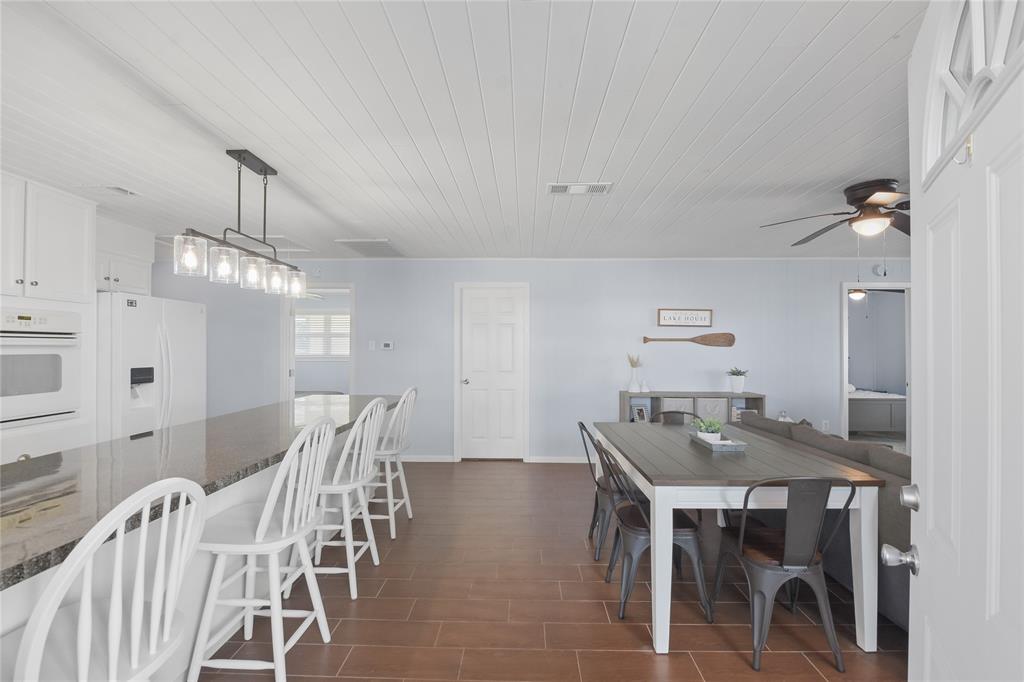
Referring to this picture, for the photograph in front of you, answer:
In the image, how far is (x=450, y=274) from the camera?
5.68m

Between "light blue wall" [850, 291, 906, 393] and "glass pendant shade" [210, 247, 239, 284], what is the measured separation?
8121mm

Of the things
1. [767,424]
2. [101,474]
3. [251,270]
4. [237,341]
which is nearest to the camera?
[101,474]

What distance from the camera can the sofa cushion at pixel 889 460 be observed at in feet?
7.38

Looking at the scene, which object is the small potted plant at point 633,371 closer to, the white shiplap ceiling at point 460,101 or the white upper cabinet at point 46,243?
the white shiplap ceiling at point 460,101

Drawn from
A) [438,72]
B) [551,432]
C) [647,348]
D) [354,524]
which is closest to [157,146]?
[438,72]

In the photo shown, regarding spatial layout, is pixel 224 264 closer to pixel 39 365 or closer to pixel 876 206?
pixel 39 365

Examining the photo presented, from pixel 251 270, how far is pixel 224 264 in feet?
0.68

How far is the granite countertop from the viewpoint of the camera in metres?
1.04

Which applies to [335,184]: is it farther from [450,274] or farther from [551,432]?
[551,432]

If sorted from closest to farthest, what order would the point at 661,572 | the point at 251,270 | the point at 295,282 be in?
1. the point at 661,572
2. the point at 251,270
3. the point at 295,282

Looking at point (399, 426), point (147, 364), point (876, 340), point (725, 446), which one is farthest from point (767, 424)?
point (876, 340)

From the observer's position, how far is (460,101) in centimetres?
204

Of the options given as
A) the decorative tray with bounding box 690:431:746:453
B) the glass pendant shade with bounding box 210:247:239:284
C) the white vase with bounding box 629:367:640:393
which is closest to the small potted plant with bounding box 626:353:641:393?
the white vase with bounding box 629:367:640:393

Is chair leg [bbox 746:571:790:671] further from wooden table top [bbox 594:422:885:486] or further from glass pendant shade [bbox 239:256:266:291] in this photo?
glass pendant shade [bbox 239:256:266:291]
